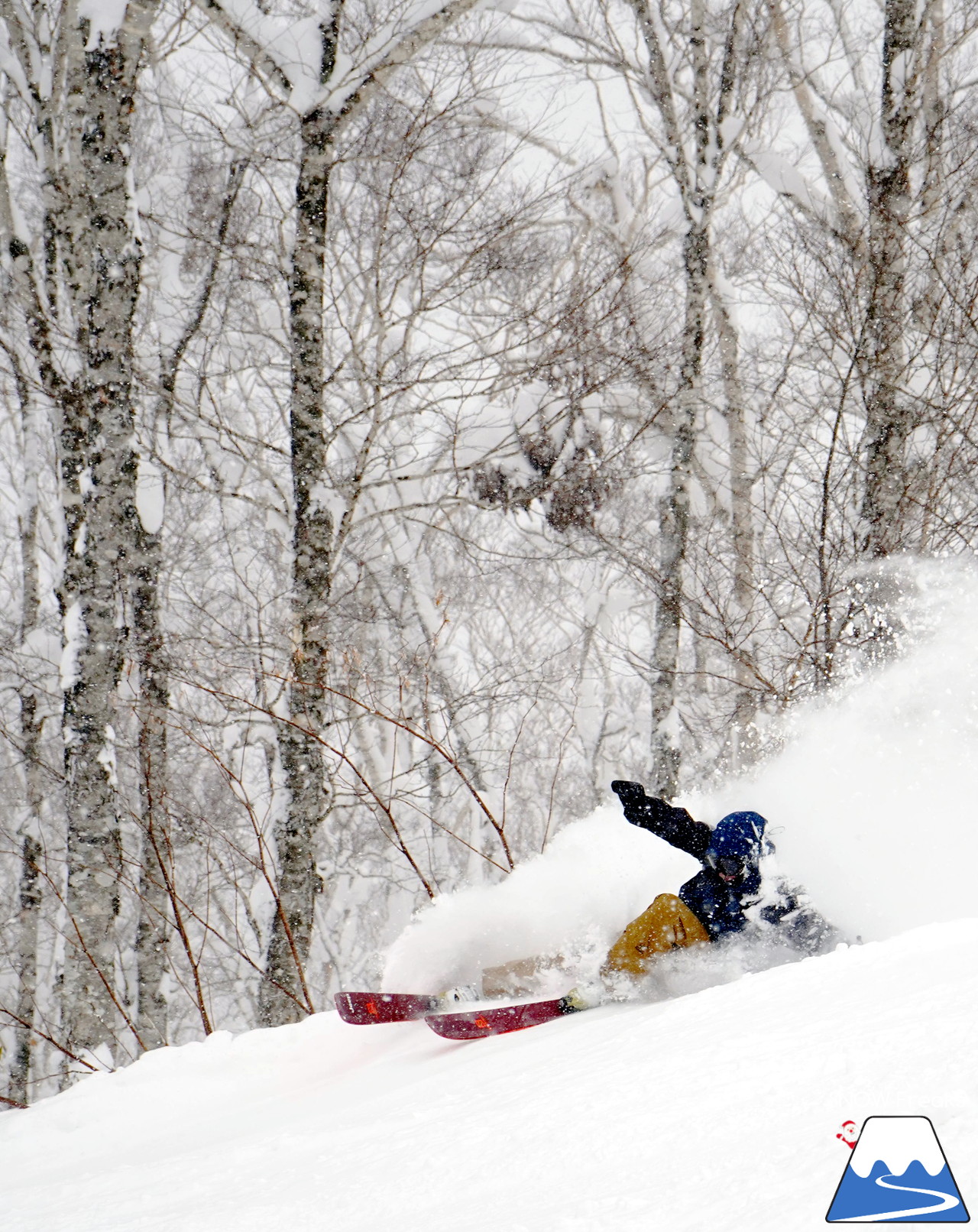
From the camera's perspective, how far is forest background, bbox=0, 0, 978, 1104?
5934 mm

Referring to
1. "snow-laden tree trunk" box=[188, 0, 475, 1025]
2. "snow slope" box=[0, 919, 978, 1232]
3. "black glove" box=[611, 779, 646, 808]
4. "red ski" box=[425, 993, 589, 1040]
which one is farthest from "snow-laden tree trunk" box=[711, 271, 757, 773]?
"snow slope" box=[0, 919, 978, 1232]

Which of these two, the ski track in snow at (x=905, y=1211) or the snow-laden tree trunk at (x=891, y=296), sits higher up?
the snow-laden tree trunk at (x=891, y=296)

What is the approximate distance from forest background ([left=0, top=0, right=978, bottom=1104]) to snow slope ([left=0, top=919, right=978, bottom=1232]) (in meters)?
1.24

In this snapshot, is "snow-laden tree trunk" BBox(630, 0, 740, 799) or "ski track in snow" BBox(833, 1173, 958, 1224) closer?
"ski track in snow" BBox(833, 1173, 958, 1224)

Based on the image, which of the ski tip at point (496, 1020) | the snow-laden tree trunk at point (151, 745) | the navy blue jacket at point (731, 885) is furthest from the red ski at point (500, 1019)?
the snow-laden tree trunk at point (151, 745)

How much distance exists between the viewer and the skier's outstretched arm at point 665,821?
4098mm

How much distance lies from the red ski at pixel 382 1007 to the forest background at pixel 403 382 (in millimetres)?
579

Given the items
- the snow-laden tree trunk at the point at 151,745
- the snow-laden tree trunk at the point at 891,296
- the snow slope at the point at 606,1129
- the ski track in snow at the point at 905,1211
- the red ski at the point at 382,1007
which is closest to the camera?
the ski track in snow at the point at 905,1211

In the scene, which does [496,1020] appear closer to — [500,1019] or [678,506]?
[500,1019]

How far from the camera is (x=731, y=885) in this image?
13.1 ft

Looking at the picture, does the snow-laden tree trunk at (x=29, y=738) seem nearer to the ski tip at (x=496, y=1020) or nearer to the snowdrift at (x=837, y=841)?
the snowdrift at (x=837, y=841)

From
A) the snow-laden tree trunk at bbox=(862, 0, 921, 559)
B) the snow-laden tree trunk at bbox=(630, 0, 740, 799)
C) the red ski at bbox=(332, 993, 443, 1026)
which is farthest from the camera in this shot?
the snow-laden tree trunk at bbox=(630, 0, 740, 799)

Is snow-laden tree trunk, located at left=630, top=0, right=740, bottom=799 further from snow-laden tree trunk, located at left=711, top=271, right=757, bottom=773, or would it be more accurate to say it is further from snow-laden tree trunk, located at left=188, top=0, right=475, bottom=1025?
snow-laden tree trunk, located at left=188, top=0, right=475, bottom=1025

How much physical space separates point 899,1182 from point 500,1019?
2659 mm
